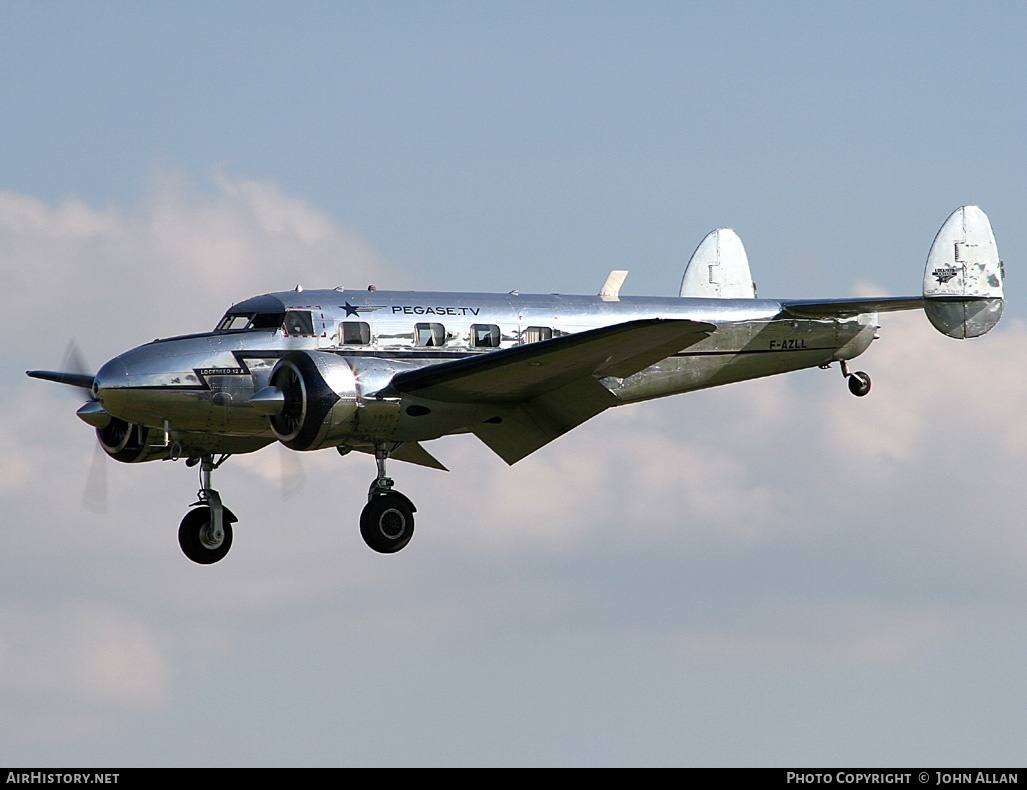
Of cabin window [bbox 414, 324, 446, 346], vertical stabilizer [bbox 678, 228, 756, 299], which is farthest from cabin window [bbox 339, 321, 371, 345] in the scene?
vertical stabilizer [bbox 678, 228, 756, 299]

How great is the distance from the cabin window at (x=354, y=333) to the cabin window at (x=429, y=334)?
690mm

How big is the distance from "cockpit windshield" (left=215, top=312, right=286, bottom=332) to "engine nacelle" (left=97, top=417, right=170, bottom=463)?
2.28 meters

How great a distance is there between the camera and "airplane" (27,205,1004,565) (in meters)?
22.7

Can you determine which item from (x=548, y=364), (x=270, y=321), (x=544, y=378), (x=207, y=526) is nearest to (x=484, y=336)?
(x=544, y=378)

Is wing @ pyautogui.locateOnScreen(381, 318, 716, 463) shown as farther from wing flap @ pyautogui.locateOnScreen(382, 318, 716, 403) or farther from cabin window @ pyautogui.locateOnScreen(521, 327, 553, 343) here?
cabin window @ pyautogui.locateOnScreen(521, 327, 553, 343)

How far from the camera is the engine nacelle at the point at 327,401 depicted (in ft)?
73.4

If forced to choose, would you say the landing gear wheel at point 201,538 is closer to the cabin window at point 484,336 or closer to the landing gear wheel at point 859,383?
the cabin window at point 484,336

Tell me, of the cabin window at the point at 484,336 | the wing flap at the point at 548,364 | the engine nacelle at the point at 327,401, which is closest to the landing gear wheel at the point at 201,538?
the engine nacelle at the point at 327,401

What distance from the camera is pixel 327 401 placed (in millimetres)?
22375

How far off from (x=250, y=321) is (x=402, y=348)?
208 cm

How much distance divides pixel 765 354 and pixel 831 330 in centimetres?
113

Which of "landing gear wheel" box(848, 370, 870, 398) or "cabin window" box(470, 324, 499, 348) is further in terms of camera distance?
"landing gear wheel" box(848, 370, 870, 398)

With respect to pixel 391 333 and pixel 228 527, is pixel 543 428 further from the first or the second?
Answer: pixel 228 527
